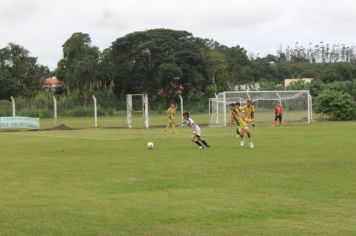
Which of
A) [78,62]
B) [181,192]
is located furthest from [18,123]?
[78,62]

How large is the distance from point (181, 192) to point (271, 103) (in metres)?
35.1

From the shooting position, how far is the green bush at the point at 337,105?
45094 mm

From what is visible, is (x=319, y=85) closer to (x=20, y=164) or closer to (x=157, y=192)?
(x=20, y=164)

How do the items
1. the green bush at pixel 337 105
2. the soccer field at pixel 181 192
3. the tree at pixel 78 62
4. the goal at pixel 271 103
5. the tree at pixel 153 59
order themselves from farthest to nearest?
the tree at pixel 153 59, the tree at pixel 78 62, the green bush at pixel 337 105, the goal at pixel 271 103, the soccer field at pixel 181 192

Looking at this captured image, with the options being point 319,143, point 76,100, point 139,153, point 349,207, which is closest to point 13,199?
point 349,207

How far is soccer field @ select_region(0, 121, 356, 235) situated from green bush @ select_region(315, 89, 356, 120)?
87.3 ft

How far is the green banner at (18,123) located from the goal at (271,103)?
12227 millimetres

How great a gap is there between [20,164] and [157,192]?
683 cm

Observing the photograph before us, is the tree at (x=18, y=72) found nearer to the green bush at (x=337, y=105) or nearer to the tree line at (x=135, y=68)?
the tree line at (x=135, y=68)

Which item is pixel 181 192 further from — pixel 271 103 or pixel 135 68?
pixel 135 68

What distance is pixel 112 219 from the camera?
8.61m

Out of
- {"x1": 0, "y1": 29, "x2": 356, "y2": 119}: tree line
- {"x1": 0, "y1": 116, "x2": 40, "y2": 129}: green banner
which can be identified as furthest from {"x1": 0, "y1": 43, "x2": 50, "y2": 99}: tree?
{"x1": 0, "y1": 116, "x2": 40, "y2": 129}: green banner

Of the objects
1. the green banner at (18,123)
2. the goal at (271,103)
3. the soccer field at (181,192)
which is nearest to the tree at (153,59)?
the goal at (271,103)

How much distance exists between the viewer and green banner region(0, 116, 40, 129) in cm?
3941
